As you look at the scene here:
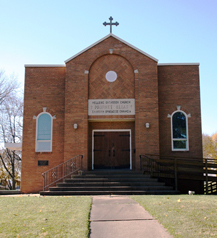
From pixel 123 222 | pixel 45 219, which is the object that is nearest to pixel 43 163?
pixel 45 219

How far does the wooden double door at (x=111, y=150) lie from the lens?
16625mm

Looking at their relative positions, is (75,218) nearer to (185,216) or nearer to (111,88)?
(185,216)

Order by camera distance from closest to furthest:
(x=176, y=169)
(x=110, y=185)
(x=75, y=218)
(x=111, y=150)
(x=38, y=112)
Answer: (x=75, y=218) → (x=110, y=185) → (x=176, y=169) → (x=111, y=150) → (x=38, y=112)

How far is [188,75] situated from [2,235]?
1392cm

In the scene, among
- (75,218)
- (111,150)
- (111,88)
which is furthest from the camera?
(111,150)

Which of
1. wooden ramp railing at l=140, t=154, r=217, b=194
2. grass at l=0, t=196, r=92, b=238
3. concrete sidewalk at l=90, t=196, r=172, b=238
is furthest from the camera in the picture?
wooden ramp railing at l=140, t=154, r=217, b=194

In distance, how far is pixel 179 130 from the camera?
55.5 feet

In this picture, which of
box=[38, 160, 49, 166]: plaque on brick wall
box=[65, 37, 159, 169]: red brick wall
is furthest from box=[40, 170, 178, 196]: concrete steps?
box=[38, 160, 49, 166]: plaque on brick wall

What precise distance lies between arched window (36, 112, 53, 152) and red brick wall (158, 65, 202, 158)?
5976 mm

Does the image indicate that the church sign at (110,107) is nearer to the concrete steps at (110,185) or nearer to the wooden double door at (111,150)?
the wooden double door at (111,150)

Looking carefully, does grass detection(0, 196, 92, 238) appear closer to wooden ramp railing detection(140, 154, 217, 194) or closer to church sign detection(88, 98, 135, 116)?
wooden ramp railing detection(140, 154, 217, 194)

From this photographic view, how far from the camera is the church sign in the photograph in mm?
16188

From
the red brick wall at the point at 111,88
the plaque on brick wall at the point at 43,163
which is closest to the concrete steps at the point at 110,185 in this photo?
the red brick wall at the point at 111,88

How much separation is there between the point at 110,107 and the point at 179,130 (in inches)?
156
